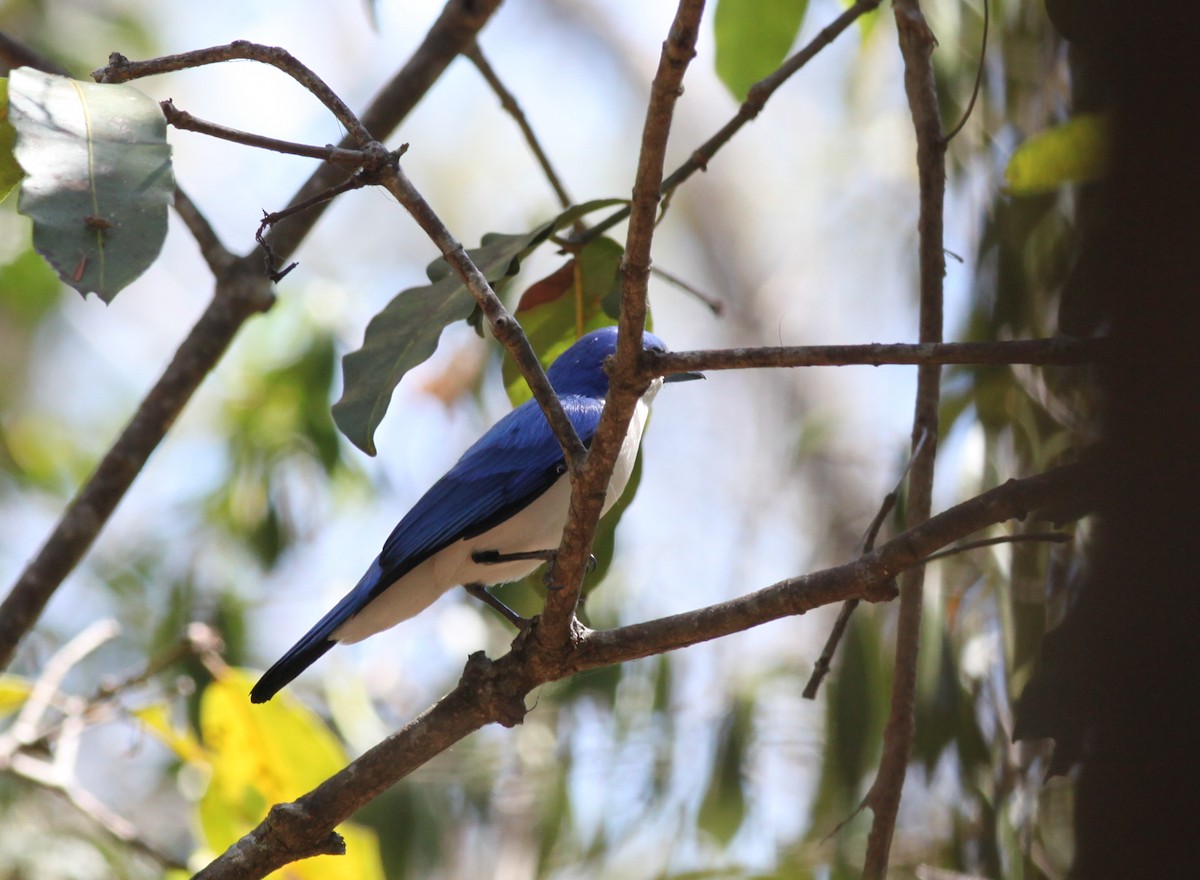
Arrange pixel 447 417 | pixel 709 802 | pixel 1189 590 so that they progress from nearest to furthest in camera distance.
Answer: pixel 1189 590, pixel 709 802, pixel 447 417

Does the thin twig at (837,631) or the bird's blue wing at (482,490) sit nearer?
the thin twig at (837,631)

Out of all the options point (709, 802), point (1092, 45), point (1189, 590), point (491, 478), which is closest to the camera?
point (1189, 590)

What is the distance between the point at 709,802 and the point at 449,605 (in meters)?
2.44

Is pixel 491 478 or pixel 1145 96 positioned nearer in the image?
pixel 1145 96

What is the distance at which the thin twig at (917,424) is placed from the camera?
2.65 meters

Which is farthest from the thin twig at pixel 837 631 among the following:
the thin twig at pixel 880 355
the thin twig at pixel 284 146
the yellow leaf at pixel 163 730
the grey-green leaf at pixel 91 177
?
the yellow leaf at pixel 163 730

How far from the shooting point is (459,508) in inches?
135

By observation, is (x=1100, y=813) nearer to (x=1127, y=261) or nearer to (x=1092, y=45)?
(x=1127, y=261)

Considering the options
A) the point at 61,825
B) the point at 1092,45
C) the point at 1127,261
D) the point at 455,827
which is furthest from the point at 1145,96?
the point at 61,825

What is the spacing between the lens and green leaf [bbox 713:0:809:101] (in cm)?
373

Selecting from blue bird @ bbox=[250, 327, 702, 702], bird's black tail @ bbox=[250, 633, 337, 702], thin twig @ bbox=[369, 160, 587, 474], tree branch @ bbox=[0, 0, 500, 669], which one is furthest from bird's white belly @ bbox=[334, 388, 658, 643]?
thin twig @ bbox=[369, 160, 587, 474]

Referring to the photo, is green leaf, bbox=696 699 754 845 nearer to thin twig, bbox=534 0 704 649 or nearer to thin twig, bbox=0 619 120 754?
thin twig, bbox=0 619 120 754

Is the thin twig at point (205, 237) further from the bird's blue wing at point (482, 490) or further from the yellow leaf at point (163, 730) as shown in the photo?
the yellow leaf at point (163, 730)

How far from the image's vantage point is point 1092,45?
1.07 meters
